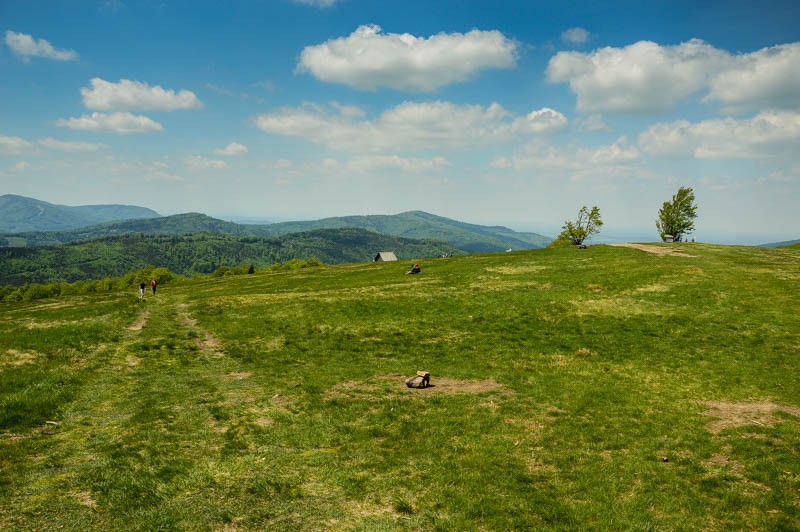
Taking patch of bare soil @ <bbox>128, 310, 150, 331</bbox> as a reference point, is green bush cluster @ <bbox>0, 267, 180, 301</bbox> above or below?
below

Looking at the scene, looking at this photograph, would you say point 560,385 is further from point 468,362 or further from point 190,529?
point 190,529

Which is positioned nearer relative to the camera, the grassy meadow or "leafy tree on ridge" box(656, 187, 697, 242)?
the grassy meadow

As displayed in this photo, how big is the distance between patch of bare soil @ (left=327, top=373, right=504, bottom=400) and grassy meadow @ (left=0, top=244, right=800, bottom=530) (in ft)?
0.57

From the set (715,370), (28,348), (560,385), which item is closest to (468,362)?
(560,385)

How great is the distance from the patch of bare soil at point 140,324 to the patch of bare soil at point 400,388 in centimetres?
2504

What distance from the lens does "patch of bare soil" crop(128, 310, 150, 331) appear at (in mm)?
36984

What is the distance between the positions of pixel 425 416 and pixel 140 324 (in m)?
33.6

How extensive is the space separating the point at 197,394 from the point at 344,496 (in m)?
12.8

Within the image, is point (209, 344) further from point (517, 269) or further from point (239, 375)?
point (517, 269)

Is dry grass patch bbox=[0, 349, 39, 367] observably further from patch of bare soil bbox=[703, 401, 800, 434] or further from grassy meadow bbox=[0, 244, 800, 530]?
patch of bare soil bbox=[703, 401, 800, 434]

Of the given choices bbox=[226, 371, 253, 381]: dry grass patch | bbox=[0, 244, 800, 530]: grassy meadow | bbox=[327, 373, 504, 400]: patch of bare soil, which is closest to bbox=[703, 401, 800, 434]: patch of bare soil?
bbox=[0, 244, 800, 530]: grassy meadow

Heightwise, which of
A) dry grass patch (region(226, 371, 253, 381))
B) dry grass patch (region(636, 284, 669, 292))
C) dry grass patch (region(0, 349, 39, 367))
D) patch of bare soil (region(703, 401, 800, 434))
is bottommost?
dry grass patch (region(226, 371, 253, 381))

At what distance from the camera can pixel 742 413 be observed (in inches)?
720

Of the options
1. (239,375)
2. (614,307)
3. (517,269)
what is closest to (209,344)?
(239,375)
